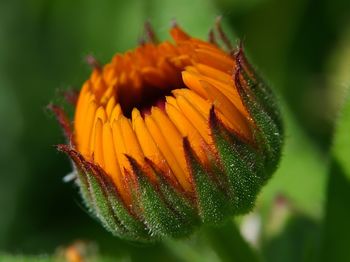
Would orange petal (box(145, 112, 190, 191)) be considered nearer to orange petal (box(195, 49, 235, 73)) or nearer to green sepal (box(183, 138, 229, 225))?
green sepal (box(183, 138, 229, 225))

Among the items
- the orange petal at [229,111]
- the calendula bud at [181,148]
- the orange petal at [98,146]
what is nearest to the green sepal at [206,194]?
the calendula bud at [181,148]

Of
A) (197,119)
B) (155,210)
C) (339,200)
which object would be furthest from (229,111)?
(339,200)

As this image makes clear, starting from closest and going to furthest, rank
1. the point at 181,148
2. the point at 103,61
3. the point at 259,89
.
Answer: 1. the point at 181,148
2. the point at 259,89
3. the point at 103,61

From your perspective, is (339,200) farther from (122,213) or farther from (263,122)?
(122,213)

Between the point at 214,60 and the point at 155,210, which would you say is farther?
the point at 214,60

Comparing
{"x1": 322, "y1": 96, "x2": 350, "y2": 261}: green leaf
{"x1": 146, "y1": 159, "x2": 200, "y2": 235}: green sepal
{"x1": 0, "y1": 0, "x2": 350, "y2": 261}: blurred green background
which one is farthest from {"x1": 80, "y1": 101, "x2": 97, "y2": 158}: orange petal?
{"x1": 0, "y1": 0, "x2": 350, "y2": 261}: blurred green background

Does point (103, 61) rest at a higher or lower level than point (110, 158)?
higher

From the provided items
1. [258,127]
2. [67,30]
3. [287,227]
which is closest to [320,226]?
[287,227]
